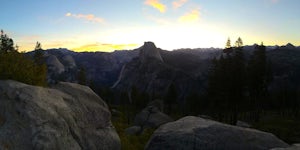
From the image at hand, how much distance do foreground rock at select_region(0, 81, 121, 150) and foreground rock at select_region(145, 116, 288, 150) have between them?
10.3 ft

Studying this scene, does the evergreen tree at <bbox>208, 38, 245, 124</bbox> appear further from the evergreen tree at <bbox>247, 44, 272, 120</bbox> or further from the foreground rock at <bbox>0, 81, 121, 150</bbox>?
the foreground rock at <bbox>0, 81, 121, 150</bbox>

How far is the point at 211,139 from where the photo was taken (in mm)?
14469

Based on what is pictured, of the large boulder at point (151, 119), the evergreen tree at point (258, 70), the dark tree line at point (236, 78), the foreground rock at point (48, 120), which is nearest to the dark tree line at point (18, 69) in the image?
the foreground rock at point (48, 120)

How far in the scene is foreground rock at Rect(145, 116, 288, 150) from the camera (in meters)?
14.2

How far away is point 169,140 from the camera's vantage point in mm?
14867

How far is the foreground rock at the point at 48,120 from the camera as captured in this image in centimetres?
1014

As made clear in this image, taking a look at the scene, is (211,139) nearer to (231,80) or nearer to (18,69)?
(18,69)

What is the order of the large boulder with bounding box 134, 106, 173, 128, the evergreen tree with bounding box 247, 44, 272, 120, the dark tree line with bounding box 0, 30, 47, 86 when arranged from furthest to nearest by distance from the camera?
the evergreen tree with bounding box 247, 44, 272, 120 → the large boulder with bounding box 134, 106, 173, 128 → the dark tree line with bounding box 0, 30, 47, 86

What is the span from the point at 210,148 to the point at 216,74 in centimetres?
4620

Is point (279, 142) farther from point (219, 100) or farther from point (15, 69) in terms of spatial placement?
point (219, 100)

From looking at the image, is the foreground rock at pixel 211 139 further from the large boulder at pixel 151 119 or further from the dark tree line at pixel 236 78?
the dark tree line at pixel 236 78

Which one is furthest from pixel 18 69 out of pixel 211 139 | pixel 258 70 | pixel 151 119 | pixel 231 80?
pixel 258 70

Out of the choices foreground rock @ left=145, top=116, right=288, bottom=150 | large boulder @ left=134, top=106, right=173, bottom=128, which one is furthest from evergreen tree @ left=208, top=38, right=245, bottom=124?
foreground rock @ left=145, top=116, right=288, bottom=150

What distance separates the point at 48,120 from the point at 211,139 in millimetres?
7683
